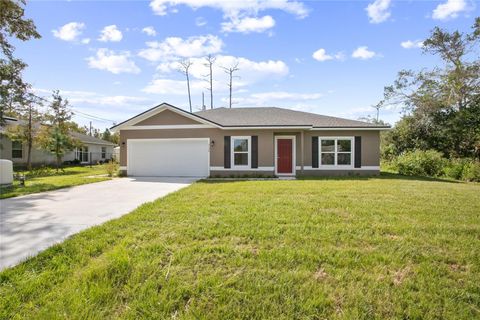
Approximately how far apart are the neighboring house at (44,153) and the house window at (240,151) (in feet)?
48.7

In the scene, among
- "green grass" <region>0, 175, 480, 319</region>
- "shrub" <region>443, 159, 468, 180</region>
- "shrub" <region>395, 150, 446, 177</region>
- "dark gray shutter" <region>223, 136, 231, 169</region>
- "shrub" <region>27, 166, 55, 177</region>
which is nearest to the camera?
"green grass" <region>0, 175, 480, 319</region>

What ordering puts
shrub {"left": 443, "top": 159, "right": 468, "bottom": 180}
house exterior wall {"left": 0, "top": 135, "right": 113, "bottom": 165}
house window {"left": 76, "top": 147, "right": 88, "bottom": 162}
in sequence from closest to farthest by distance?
shrub {"left": 443, "top": 159, "right": 468, "bottom": 180}
house exterior wall {"left": 0, "top": 135, "right": 113, "bottom": 165}
house window {"left": 76, "top": 147, "right": 88, "bottom": 162}

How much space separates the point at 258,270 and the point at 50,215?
5.09m

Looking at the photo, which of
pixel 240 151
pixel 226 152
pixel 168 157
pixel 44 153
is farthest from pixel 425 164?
pixel 44 153

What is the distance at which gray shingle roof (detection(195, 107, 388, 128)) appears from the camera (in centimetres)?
1410

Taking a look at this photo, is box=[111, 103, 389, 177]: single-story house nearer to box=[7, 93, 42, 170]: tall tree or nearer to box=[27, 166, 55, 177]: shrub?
box=[27, 166, 55, 177]: shrub

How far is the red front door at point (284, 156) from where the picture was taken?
14.6 m

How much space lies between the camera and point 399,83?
81.9 feet

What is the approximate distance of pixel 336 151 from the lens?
1438 centimetres

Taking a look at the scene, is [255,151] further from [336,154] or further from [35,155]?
[35,155]

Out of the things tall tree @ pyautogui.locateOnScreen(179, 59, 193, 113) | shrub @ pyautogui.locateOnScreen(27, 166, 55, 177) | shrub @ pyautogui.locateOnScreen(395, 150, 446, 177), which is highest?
tall tree @ pyautogui.locateOnScreen(179, 59, 193, 113)

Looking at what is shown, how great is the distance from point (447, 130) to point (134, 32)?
69.2 feet

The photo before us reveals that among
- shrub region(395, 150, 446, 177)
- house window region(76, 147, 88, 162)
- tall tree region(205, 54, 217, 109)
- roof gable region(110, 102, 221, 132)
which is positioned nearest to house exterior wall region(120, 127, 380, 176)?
roof gable region(110, 102, 221, 132)

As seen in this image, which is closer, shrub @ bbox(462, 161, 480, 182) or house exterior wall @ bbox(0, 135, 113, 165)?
shrub @ bbox(462, 161, 480, 182)
